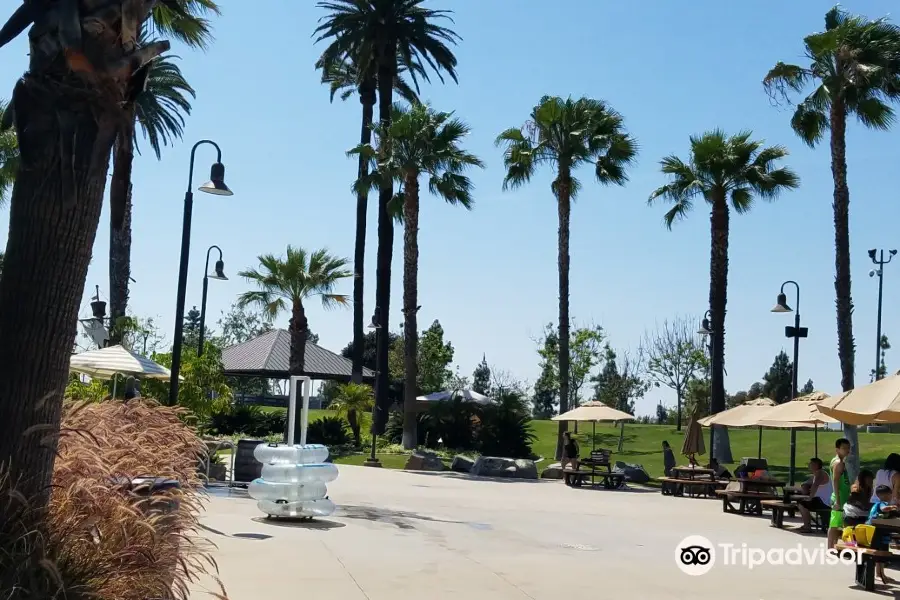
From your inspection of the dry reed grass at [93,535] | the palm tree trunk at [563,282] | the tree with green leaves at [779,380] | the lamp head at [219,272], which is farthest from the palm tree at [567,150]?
the tree with green leaves at [779,380]

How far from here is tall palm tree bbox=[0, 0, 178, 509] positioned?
182 inches

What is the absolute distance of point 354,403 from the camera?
127ft

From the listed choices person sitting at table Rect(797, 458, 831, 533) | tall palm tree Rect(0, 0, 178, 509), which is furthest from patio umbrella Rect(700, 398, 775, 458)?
tall palm tree Rect(0, 0, 178, 509)

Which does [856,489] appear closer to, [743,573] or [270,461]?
[743,573]

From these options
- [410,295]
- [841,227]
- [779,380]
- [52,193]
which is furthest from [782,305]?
[779,380]

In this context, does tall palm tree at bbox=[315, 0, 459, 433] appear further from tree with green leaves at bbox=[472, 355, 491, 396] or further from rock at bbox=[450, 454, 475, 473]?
tree with green leaves at bbox=[472, 355, 491, 396]

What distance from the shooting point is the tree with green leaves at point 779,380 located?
79312mm

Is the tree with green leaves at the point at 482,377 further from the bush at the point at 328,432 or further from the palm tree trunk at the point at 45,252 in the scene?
the palm tree trunk at the point at 45,252

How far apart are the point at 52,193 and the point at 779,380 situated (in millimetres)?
83377

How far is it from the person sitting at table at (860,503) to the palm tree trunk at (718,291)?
19635mm

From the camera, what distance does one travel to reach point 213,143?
18984 mm

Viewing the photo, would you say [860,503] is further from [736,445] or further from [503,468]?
[736,445]

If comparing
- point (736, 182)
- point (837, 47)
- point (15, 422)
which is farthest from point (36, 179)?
point (736, 182)

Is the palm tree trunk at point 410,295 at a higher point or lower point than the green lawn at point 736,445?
higher
